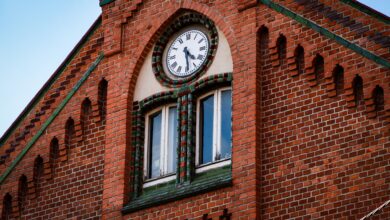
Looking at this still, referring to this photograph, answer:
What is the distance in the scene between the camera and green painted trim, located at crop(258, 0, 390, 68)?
91.0 feet

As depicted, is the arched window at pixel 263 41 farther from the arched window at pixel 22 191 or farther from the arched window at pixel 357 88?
the arched window at pixel 22 191

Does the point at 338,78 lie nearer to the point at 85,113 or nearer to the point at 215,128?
the point at 215,128

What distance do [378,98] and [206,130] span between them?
4.13 metres

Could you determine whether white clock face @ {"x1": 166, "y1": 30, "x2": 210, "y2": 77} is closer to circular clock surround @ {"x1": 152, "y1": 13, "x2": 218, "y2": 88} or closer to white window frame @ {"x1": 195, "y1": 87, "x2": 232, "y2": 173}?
circular clock surround @ {"x1": 152, "y1": 13, "x2": 218, "y2": 88}

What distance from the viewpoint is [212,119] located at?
1181 inches

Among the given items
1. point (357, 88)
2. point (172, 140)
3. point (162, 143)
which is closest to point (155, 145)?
point (162, 143)

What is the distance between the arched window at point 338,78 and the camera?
92.6 feet

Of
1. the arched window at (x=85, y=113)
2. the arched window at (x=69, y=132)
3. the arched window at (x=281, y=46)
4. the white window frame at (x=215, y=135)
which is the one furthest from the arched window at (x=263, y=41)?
the arched window at (x=69, y=132)

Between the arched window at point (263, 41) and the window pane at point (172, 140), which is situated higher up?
the arched window at point (263, 41)

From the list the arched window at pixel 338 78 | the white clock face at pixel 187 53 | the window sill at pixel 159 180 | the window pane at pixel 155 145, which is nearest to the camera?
the arched window at pixel 338 78

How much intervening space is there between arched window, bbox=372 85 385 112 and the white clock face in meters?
4.38

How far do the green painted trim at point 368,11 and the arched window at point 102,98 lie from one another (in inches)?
238

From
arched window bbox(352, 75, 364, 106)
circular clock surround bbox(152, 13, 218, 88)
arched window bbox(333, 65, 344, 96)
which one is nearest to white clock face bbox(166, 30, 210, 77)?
circular clock surround bbox(152, 13, 218, 88)

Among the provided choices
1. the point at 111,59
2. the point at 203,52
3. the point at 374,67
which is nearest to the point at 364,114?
the point at 374,67
